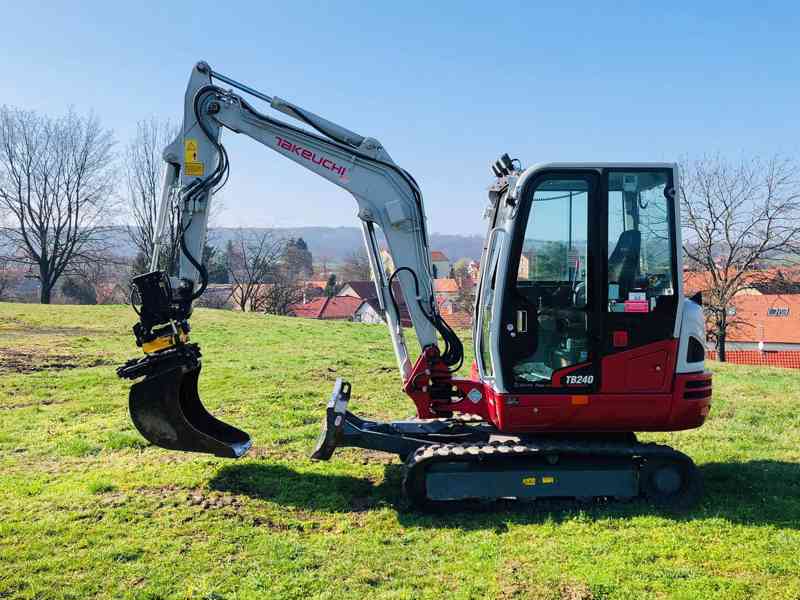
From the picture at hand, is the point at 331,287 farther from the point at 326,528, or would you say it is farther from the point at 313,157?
the point at 326,528

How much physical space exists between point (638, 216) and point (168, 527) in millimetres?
5138

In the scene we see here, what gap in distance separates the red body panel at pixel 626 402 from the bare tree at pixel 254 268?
4700 centimetres

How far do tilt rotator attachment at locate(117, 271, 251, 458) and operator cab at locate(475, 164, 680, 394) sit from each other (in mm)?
3184

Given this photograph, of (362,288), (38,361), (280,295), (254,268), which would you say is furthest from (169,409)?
(362,288)

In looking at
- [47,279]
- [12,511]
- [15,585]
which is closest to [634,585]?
[15,585]

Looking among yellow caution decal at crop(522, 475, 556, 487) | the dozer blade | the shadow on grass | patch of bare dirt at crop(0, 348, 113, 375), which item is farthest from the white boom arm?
patch of bare dirt at crop(0, 348, 113, 375)

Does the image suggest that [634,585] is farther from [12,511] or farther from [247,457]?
[12,511]

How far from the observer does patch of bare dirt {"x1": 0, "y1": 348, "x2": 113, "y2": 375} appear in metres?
13.6

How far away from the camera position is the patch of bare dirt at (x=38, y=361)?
44.8ft

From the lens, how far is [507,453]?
620 centimetres

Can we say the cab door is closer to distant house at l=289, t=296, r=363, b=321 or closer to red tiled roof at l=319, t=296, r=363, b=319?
red tiled roof at l=319, t=296, r=363, b=319

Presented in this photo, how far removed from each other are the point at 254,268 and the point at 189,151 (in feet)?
152

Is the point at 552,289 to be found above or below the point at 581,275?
below

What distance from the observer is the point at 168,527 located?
5711mm
